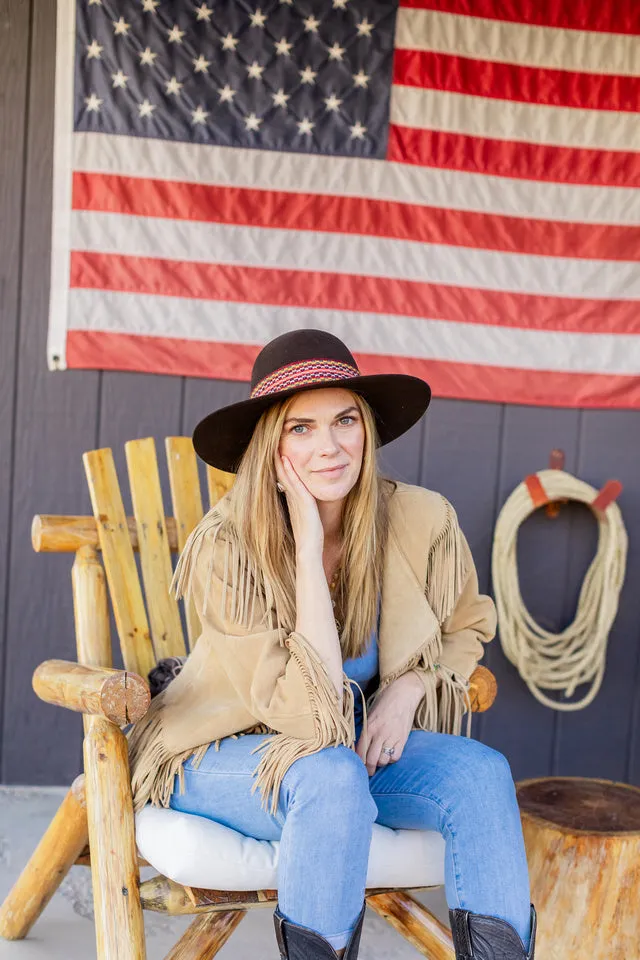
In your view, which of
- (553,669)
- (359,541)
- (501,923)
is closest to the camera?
(501,923)

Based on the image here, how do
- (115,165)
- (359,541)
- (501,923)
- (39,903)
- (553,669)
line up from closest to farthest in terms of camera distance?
(501,923) → (359,541) → (39,903) → (115,165) → (553,669)

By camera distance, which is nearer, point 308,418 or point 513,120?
point 308,418

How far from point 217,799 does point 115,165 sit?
173 centimetres

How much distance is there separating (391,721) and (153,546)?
726 mm

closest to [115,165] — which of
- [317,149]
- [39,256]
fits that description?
[39,256]

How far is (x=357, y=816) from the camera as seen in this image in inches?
58.9

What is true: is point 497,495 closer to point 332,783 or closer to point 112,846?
point 332,783

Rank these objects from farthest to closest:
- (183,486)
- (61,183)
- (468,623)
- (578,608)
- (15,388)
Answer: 1. (578,608)
2. (15,388)
3. (61,183)
4. (183,486)
5. (468,623)

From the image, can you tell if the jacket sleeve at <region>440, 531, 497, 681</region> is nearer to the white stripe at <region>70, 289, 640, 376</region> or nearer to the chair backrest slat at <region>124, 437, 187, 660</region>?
the chair backrest slat at <region>124, 437, 187, 660</region>

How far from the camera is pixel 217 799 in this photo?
5.49ft

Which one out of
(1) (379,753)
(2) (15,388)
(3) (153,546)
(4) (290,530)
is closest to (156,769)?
(1) (379,753)

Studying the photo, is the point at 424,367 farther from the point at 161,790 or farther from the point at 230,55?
the point at 161,790

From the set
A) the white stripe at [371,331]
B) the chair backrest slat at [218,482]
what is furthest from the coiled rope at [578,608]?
the chair backrest slat at [218,482]

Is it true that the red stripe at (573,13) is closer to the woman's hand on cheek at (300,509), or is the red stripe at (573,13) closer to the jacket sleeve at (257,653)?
the woman's hand on cheek at (300,509)
